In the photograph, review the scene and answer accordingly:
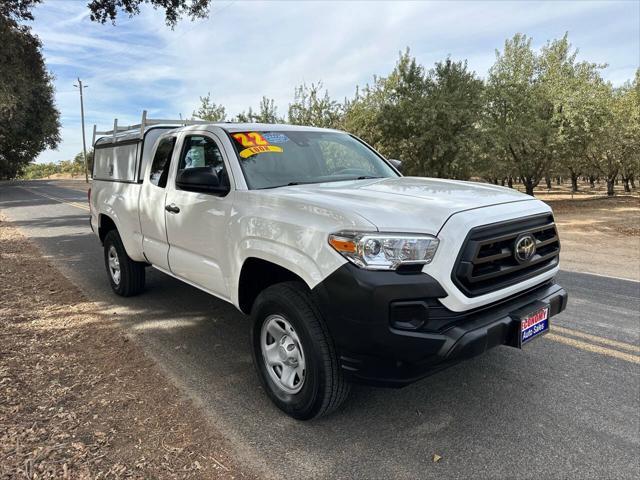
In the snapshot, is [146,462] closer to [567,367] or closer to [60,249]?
[567,367]

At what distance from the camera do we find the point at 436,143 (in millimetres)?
19844

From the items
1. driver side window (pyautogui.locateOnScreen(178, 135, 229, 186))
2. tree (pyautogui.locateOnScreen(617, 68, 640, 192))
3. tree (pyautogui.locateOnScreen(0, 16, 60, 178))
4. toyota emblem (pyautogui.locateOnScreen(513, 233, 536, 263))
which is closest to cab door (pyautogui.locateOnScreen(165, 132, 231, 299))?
driver side window (pyautogui.locateOnScreen(178, 135, 229, 186))

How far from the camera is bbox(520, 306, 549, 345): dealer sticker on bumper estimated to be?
2871 mm

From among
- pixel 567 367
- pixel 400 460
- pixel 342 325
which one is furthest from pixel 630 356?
pixel 342 325

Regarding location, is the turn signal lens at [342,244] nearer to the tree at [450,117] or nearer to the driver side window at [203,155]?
the driver side window at [203,155]

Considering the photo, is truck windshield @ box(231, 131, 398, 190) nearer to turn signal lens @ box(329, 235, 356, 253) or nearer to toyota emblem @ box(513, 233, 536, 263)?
turn signal lens @ box(329, 235, 356, 253)

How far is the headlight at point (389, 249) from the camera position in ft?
8.41

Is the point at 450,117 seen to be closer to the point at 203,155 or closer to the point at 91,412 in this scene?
the point at 203,155

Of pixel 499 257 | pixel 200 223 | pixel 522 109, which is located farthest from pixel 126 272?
pixel 522 109

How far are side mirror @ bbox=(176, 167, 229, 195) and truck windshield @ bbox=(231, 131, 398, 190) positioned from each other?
0.23m

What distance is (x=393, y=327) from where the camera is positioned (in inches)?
98.9

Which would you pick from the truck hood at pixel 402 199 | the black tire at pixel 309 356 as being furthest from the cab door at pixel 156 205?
the black tire at pixel 309 356

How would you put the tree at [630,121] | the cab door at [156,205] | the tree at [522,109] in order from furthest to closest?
the tree at [630,121], the tree at [522,109], the cab door at [156,205]

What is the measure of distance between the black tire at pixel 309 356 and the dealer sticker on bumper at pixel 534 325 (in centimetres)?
114
